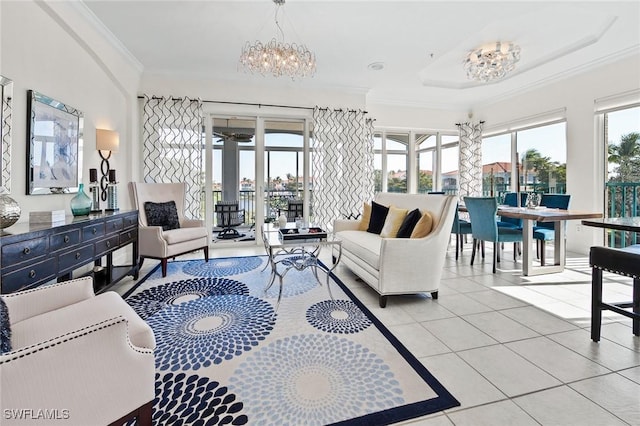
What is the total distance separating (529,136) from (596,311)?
475cm

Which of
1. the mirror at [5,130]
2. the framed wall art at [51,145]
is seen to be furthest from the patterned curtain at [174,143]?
the mirror at [5,130]

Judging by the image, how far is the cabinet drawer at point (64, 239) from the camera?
1.95m

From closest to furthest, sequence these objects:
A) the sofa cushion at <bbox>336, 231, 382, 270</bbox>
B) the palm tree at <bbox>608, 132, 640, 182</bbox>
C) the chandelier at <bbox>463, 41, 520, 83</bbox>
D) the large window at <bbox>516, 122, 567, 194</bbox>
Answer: the sofa cushion at <bbox>336, 231, 382, 270</bbox>, the chandelier at <bbox>463, 41, 520, 83</bbox>, the palm tree at <bbox>608, 132, 640, 182</bbox>, the large window at <bbox>516, 122, 567, 194</bbox>

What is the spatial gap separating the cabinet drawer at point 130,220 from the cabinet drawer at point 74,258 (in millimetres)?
739

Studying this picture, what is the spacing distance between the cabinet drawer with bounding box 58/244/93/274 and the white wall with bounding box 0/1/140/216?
1.94 ft

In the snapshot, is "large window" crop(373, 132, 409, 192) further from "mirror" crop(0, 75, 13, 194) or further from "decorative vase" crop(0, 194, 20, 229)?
"decorative vase" crop(0, 194, 20, 229)

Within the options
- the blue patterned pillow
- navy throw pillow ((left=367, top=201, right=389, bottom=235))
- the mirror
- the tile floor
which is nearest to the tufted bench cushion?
the tile floor

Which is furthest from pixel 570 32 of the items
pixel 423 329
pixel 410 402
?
pixel 410 402

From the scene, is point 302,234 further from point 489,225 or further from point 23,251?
point 489,225

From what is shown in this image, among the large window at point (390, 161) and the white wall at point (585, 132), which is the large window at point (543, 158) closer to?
the white wall at point (585, 132)

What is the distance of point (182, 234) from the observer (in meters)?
3.58

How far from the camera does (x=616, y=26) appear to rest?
339 centimetres

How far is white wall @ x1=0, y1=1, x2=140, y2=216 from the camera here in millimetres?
2291

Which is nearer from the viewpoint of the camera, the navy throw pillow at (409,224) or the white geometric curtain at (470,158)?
the navy throw pillow at (409,224)
